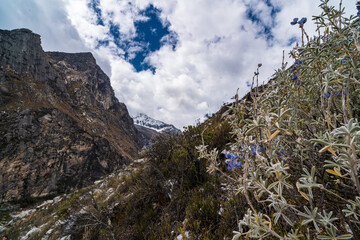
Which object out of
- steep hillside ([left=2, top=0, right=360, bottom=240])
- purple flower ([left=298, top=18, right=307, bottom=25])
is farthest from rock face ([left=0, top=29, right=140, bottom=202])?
purple flower ([left=298, top=18, right=307, bottom=25])

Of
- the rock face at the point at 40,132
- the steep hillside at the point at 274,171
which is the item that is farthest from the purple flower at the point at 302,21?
the rock face at the point at 40,132

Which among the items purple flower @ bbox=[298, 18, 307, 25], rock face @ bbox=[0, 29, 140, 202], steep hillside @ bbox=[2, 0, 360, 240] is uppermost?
rock face @ bbox=[0, 29, 140, 202]

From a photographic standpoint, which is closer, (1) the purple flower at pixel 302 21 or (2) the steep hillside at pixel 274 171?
(2) the steep hillside at pixel 274 171

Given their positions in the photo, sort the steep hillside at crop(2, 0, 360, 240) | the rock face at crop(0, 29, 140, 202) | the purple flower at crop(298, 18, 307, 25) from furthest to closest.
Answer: the rock face at crop(0, 29, 140, 202) → the purple flower at crop(298, 18, 307, 25) → the steep hillside at crop(2, 0, 360, 240)

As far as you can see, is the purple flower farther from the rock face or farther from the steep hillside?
the rock face

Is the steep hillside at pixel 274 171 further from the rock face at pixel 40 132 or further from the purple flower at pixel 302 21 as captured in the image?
the rock face at pixel 40 132

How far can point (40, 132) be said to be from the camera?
18.5m

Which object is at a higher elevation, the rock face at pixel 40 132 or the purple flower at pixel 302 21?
the rock face at pixel 40 132

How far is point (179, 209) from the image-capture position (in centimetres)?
302

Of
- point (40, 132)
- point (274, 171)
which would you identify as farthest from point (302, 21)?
point (40, 132)

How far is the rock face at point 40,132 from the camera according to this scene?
619 inches

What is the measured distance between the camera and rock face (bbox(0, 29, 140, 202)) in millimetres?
15727

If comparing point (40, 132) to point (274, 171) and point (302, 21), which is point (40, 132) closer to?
point (274, 171)

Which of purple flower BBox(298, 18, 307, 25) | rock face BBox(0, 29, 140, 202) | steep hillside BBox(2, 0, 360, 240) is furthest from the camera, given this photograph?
rock face BBox(0, 29, 140, 202)
